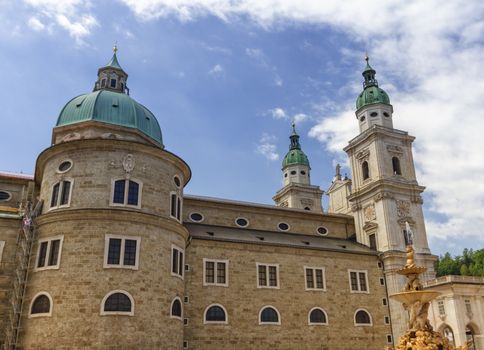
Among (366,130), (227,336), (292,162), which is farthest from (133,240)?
(292,162)

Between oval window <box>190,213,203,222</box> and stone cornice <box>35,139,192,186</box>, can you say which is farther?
oval window <box>190,213,203,222</box>

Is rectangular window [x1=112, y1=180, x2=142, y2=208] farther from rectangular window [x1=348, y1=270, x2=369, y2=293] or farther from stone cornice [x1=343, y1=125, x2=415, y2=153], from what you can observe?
stone cornice [x1=343, y1=125, x2=415, y2=153]

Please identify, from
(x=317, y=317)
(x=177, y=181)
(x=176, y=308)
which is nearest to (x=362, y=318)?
(x=317, y=317)

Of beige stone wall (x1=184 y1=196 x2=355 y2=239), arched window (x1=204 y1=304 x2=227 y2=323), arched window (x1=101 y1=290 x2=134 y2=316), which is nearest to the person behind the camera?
arched window (x1=101 y1=290 x2=134 y2=316)

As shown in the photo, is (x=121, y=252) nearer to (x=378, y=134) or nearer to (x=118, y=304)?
(x=118, y=304)

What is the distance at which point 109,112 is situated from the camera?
3303 centimetres

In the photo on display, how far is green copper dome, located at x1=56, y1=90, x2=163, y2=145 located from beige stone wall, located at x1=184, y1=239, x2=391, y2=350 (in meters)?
9.90

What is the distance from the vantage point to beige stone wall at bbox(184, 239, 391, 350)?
3039 centimetres

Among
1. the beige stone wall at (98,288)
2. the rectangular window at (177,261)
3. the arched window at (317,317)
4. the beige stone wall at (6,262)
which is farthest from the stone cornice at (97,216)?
the arched window at (317,317)

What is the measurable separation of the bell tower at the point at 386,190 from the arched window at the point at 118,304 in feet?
75.9

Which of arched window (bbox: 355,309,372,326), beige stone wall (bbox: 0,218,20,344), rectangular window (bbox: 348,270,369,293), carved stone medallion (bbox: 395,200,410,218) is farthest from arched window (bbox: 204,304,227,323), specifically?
carved stone medallion (bbox: 395,200,410,218)

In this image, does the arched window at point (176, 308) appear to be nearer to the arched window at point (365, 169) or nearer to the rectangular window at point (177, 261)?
the rectangular window at point (177, 261)

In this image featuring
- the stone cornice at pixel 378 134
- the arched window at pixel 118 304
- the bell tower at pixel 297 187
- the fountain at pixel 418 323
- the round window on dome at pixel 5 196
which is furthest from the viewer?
the bell tower at pixel 297 187

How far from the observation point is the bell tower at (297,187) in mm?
58156
